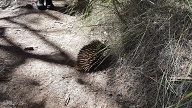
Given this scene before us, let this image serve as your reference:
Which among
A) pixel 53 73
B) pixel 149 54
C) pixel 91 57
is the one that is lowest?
pixel 53 73

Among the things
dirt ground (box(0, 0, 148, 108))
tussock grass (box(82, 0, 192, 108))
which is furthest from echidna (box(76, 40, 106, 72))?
tussock grass (box(82, 0, 192, 108))

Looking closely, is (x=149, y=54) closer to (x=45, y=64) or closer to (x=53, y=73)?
(x=53, y=73)

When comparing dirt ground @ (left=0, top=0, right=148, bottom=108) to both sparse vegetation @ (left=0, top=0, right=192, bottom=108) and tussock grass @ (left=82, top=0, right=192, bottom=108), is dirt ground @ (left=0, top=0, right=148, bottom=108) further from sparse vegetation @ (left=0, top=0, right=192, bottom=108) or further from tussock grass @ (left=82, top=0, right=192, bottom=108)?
tussock grass @ (left=82, top=0, right=192, bottom=108)

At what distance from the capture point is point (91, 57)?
8.56 ft

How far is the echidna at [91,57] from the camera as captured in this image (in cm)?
261

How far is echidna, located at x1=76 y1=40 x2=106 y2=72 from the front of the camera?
261 cm

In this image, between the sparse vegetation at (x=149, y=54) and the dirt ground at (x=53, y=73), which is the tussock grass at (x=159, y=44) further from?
the dirt ground at (x=53, y=73)

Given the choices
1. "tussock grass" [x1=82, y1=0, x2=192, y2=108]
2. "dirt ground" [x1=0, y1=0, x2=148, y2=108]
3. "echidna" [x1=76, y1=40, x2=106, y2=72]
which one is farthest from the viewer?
"echidna" [x1=76, y1=40, x2=106, y2=72]

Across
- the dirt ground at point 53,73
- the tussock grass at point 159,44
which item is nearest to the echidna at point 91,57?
the dirt ground at point 53,73

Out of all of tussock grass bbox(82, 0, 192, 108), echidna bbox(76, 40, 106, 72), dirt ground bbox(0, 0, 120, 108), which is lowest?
dirt ground bbox(0, 0, 120, 108)

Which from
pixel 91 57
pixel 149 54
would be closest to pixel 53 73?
pixel 91 57

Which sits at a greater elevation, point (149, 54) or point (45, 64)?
point (149, 54)

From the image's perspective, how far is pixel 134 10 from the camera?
8.80 ft

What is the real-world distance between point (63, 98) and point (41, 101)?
183 mm
